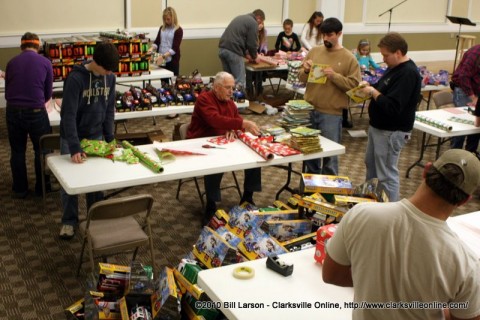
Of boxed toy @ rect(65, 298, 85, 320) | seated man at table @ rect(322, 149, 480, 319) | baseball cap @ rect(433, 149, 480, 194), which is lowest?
boxed toy @ rect(65, 298, 85, 320)

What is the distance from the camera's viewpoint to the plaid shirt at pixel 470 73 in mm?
6273

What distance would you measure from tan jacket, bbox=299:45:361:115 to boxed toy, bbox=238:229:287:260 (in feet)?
7.49

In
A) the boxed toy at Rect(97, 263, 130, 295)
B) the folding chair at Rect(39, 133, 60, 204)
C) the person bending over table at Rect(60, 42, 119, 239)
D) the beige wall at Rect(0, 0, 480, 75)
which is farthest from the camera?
the beige wall at Rect(0, 0, 480, 75)

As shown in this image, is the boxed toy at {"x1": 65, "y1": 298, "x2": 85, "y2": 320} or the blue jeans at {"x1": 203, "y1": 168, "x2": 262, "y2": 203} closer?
the boxed toy at {"x1": 65, "y1": 298, "x2": 85, "y2": 320}

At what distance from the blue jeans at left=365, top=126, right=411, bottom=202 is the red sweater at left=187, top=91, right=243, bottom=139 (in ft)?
3.83

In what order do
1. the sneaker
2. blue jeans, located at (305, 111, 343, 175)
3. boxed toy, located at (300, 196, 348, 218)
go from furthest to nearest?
blue jeans, located at (305, 111, 343, 175)
the sneaker
boxed toy, located at (300, 196, 348, 218)

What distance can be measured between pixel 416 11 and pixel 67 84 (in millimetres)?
10035

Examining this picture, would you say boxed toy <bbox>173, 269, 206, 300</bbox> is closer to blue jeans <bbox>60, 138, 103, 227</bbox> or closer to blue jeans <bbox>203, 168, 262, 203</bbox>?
blue jeans <bbox>60, 138, 103, 227</bbox>

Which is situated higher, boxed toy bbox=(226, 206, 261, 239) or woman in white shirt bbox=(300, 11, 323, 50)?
woman in white shirt bbox=(300, 11, 323, 50)

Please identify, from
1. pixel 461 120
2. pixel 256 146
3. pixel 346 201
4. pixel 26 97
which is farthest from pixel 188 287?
pixel 461 120

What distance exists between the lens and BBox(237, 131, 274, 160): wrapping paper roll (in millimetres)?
4633

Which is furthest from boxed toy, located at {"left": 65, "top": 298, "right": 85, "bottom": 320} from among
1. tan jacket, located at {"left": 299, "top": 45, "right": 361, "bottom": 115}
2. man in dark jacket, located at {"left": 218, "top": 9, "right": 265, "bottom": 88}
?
man in dark jacket, located at {"left": 218, "top": 9, "right": 265, "bottom": 88}

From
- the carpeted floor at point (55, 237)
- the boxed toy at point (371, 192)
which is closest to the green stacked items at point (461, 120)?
the carpeted floor at point (55, 237)

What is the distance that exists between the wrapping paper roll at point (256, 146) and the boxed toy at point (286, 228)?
1.03 m
